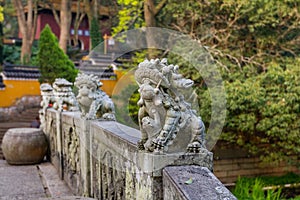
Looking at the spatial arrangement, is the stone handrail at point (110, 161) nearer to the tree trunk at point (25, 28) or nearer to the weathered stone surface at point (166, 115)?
the weathered stone surface at point (166, 115)

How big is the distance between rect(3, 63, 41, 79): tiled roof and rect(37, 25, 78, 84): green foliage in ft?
8.07

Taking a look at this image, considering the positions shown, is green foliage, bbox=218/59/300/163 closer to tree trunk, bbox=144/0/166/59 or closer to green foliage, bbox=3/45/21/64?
tree trunk, bbox=144/0/166/59

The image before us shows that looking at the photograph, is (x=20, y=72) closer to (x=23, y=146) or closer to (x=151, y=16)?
(x=151, y=16)

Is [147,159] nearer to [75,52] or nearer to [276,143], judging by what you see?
[276,143]

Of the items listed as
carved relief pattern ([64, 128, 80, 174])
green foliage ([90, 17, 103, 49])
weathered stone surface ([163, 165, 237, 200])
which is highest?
green foliage ([90, 17, 103, 49])

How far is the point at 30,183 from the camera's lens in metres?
5.45

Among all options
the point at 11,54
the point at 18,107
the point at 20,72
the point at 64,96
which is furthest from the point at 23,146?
the point at 11,54

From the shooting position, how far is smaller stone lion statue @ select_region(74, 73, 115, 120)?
4.07 metres

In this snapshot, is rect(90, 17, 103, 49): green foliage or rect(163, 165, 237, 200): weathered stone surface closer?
rect(163, 165, 237, 200): weathered stone surface

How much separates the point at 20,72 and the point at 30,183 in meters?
11.3

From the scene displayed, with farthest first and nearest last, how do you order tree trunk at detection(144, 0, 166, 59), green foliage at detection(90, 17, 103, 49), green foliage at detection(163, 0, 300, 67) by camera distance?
green foliage at detection(90, 17, 103, 49) < tree trunk at detection(144, 0, 166, 59) < green foliage at detection(163, 0, 300, 67)

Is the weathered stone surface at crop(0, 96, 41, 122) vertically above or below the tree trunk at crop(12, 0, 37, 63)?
below

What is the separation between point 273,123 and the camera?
7402 millimetres

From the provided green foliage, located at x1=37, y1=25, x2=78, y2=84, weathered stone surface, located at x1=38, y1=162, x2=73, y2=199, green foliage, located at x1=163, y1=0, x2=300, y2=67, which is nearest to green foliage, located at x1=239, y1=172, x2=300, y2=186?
→ green foliage, located at x1=163, y1=0, x2=300, y2=67
